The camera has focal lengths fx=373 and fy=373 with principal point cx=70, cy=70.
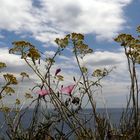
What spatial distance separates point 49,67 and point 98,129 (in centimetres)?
84

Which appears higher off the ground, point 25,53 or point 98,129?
point 25,53

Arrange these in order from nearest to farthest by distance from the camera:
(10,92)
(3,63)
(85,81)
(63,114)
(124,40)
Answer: (63,114) < (85,81) < (124,40) < (3,63) < (10,92)

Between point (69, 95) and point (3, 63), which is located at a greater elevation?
point (3, 63)

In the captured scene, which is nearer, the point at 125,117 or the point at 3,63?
the point at 125,117

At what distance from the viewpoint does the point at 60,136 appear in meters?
3.28

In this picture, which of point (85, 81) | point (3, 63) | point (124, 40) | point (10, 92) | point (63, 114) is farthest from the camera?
point (10, 92)

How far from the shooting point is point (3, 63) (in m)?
5.24

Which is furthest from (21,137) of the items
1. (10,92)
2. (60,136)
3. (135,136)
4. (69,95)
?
(10,92)

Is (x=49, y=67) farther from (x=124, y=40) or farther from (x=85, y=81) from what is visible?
(x=124, y=40)

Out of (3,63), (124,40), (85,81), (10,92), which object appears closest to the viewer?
(85,81)

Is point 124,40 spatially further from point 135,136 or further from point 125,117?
point 135,136

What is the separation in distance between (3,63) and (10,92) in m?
1.03

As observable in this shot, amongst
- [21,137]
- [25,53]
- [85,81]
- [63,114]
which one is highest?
[25,53]

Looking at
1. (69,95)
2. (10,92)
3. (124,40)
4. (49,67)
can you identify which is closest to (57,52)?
(49,67)
